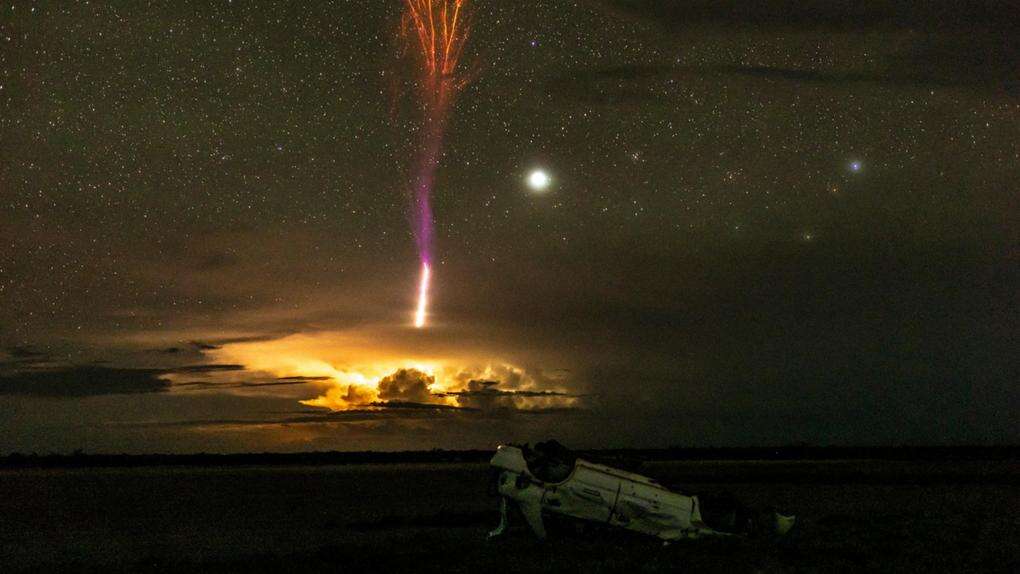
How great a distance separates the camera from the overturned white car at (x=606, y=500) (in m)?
30.8

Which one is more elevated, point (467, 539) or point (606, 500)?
point (606, 500)

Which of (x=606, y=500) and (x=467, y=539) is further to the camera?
(x=467, y=539)

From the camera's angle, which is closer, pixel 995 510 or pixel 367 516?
pixel 995 510

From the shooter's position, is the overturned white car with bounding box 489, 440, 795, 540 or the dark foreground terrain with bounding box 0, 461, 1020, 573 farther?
the overturned white car with bounding box 489, 440, 795, 540

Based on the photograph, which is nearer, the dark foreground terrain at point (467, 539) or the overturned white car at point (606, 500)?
the dark foreground terrain at point (467, 539)

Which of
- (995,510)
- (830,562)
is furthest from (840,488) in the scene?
(830,562)

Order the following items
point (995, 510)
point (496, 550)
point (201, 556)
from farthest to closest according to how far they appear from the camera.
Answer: point (995, 510)
point (201, 556)
point (496, 550)

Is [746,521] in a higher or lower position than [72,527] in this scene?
higher

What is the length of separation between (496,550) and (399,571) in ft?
13.5

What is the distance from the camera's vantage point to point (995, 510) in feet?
128

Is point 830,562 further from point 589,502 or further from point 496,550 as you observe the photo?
point 496,550

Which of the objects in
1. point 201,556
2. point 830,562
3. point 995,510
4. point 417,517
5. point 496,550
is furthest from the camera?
point 417,517

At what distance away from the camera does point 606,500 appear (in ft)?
102

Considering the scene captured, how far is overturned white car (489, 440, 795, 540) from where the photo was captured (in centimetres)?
3084
